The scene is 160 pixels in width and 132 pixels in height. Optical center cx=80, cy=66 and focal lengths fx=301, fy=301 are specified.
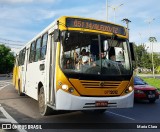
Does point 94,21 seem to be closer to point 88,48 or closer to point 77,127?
point 88,48

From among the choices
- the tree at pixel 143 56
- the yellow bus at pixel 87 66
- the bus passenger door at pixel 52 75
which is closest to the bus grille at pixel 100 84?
the yellow bus at pixel 87 66

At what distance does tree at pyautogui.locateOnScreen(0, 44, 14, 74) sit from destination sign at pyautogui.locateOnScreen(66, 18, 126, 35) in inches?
2940

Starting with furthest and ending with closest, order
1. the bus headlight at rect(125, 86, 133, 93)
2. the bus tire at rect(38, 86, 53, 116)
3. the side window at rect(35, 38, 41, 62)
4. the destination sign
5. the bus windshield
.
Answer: the side window at rect(35, 38, 41, 62)
the bus tire at rect(38, 86, 53, 116)
the bus headlight at rect(125, 86, 133, 93)
the destination sign
the bus windshield

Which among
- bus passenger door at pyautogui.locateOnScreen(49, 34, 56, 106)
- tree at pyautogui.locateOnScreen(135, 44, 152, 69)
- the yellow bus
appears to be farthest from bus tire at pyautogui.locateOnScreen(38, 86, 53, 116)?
tree at pyautogui.locateOnScreen(135, 44, 152, 69)

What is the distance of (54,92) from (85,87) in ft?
3.16

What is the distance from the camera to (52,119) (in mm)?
9977

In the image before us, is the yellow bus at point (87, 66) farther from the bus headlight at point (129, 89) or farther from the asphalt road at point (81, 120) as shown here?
the asphalt road at point (81, 120)

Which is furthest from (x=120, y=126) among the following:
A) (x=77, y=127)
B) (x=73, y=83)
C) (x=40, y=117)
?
(x=40, y=117)

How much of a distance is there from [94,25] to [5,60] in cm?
7526

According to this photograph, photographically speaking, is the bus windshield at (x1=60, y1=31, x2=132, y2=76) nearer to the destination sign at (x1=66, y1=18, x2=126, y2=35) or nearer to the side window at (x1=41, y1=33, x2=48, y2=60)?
the destination sign at (x1=66, y1=18, x2=126, y2=35)

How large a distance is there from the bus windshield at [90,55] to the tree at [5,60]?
246 ft

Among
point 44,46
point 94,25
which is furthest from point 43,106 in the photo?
point 94,25

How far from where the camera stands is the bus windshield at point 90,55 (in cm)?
859

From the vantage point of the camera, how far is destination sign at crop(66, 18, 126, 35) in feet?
29.3
